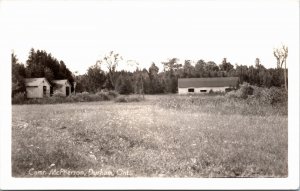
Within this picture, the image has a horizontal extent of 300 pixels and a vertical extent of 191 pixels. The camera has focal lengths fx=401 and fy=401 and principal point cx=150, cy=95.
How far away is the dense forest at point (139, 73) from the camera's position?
14.0 ft

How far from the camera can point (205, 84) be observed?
14.4ft

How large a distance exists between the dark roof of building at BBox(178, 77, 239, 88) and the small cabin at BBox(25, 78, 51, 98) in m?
1.49

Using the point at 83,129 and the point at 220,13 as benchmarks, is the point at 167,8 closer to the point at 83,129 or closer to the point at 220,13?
the point at 220,13

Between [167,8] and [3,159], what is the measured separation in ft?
7.97

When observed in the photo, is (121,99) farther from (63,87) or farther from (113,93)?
(63,87)

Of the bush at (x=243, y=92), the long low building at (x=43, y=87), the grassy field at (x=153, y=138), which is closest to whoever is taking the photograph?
the grassy field at (x=153, y=138)

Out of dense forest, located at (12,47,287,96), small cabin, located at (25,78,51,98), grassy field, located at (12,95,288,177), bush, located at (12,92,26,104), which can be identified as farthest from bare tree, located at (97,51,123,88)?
bush, located at (12,92,26,104)

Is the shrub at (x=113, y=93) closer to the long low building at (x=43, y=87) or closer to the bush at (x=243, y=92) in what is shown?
the long low building at (x=43, y=87)

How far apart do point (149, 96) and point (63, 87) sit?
0.98 m

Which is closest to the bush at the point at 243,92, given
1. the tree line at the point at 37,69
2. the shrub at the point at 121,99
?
the shrub at the point at 121,99

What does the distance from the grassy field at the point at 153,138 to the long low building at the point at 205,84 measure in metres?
0.08

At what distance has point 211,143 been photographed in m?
4.29

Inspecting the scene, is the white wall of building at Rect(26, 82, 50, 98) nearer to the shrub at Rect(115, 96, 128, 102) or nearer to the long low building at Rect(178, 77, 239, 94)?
the shrub at Rect(115, 96, 128, 102)

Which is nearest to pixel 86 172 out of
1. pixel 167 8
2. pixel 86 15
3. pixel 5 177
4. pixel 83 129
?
pixel 83 129
